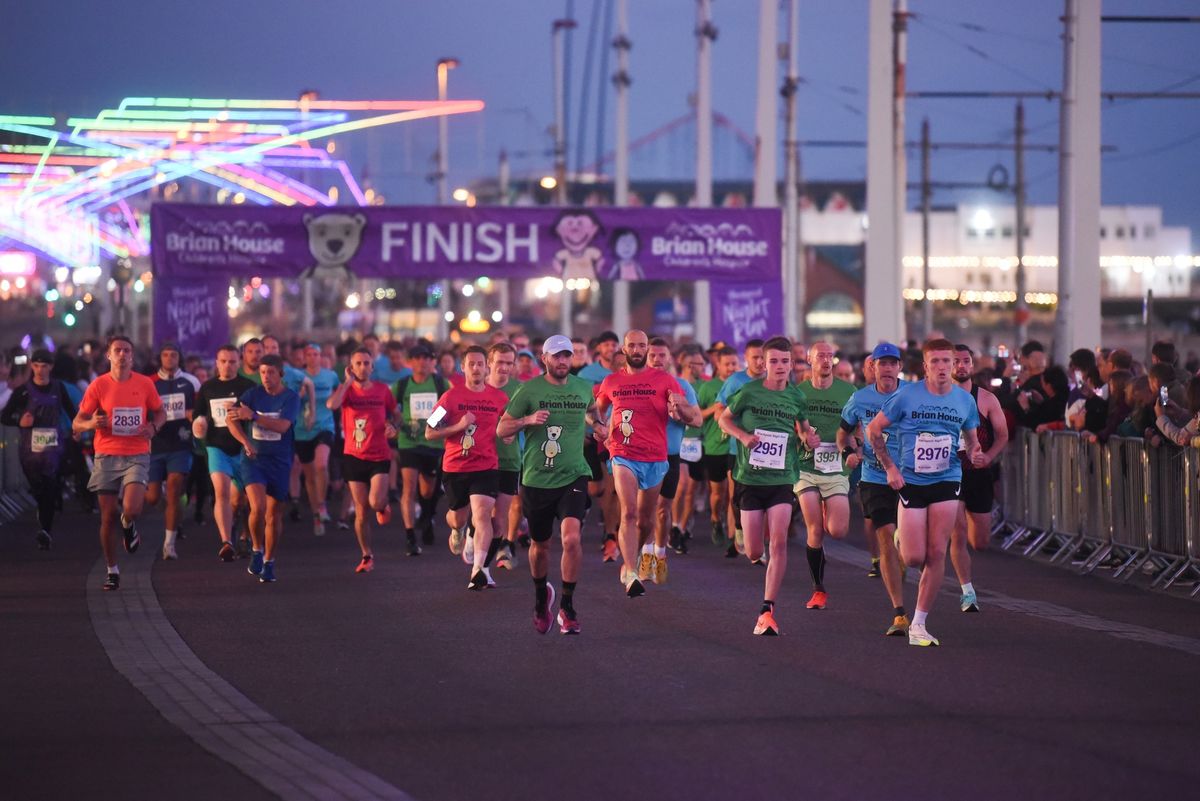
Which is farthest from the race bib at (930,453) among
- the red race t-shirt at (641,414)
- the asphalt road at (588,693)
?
the red race t-shirt at (641,414)

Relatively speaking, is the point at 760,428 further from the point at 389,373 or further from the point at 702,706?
the point at 389,373

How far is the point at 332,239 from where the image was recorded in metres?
27.5

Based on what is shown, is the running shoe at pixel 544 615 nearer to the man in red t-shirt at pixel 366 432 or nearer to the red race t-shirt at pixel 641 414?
the red race t-shirt at pixel 641 414

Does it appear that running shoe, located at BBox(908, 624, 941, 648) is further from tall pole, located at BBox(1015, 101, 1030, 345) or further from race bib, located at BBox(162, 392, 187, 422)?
tall pole, located at BBox(1015, 101, 1030, 345)

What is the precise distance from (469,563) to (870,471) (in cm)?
462

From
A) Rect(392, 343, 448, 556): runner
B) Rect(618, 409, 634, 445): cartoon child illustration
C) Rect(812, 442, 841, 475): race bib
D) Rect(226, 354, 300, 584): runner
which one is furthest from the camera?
Rect(392, 343, 448, 556): runner

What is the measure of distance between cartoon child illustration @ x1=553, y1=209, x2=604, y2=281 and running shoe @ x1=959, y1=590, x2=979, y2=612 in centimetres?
1506

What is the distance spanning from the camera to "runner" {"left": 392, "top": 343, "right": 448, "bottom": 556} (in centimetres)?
1747

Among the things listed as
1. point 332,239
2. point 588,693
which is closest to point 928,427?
point 588,693

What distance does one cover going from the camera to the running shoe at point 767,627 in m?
11.6

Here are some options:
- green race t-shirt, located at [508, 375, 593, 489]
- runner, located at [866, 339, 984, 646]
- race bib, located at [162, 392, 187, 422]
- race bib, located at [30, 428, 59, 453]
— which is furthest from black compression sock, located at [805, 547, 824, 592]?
race bib, located at [30, 428, 59, 453]

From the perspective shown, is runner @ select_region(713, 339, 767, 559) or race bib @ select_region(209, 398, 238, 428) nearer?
race bib @ select_region(209, 398, 238, 428)

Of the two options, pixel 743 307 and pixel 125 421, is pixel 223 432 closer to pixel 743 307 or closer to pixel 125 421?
pixel 125 421

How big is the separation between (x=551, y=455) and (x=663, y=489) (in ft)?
16.1
